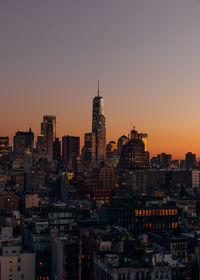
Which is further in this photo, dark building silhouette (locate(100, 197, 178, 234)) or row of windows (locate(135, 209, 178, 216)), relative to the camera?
row of windows (locate(135, 209, 178, 216))

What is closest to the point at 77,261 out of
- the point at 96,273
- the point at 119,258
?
the point at 96,273

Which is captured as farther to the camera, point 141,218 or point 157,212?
point 157,212

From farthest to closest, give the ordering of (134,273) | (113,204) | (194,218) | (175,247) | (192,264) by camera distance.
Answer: (194,218) < (113,204) < (175,247) < (192,264) < (134,273)

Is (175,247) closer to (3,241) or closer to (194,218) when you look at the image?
(3,241)

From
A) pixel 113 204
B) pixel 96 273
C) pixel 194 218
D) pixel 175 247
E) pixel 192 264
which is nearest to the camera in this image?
pixel 96 273

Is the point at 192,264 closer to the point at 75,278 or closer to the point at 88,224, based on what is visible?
the point at 75,278

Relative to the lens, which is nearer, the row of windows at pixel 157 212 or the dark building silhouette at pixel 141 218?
the dark building silhouette at pixel 141 218

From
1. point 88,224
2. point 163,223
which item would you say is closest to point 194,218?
point 163,223

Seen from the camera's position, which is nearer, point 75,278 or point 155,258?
point 155,258

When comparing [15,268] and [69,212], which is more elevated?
[69,212]

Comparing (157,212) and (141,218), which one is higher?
(157,212)
